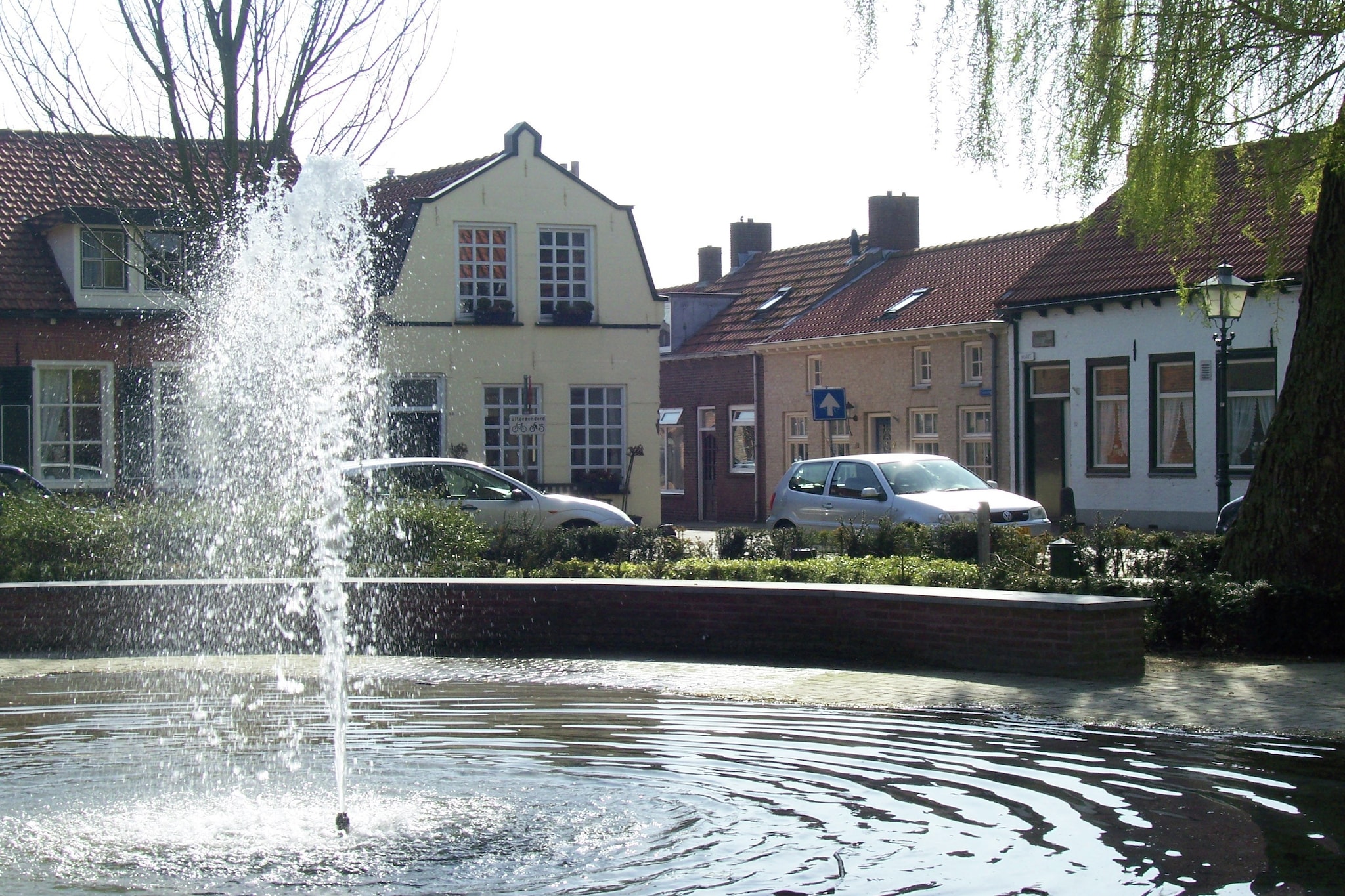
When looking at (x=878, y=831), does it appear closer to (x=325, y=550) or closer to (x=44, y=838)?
(x=44, y=838)

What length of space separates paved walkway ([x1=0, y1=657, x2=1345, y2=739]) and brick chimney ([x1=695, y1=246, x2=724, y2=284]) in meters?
36.4

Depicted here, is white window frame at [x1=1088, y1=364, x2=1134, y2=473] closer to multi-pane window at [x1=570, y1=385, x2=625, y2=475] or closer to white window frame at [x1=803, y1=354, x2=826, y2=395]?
white window frame at [x1=803, y1=354, x2=826, y2=395]

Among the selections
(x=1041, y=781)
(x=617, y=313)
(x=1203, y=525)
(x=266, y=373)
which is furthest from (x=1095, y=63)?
(x=617, y=313)

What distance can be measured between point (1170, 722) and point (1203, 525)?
18.3 metres

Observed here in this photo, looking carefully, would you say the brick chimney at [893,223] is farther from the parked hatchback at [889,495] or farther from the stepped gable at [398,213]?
the parked hatchback at [889,495]

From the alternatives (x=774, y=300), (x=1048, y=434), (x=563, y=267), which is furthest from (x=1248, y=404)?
(x=774, y=300)

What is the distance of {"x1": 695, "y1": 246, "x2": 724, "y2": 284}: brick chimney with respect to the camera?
4719 cm

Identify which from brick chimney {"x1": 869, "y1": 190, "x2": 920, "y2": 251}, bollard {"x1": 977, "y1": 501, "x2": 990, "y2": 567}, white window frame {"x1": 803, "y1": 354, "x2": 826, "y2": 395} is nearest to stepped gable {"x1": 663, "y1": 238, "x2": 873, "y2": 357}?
brick chimney {"x1": 869, "y1": 190, "x2": 920, "y2": 251}

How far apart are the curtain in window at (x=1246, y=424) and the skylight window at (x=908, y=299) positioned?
958 cm

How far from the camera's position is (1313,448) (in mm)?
11898

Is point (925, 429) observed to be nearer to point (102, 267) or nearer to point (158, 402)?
point (158, 402)

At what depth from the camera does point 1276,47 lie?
39.1ft

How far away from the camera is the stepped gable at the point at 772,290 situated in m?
38.1

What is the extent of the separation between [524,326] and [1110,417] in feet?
38.1
